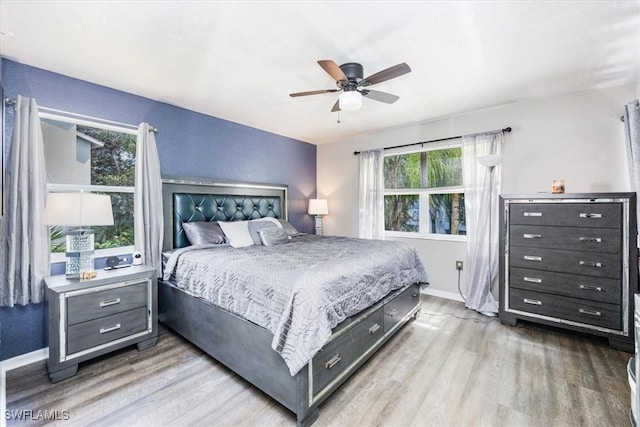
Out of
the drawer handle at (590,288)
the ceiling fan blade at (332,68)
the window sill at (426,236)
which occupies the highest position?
the ceiling fan blade at (332,68)

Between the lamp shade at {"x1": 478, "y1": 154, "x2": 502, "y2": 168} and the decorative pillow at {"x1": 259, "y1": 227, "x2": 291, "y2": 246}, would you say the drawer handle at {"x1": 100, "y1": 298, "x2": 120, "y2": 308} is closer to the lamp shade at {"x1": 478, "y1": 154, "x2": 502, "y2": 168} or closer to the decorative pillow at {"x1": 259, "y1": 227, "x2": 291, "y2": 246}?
the decorative pillow at {"x1": 259, "y1": 227, "x2": 291, "y2": 246}

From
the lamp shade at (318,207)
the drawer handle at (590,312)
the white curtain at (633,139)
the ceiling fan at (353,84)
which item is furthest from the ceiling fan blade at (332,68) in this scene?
the drawer handle at (590,312)

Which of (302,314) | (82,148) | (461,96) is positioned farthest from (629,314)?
(82,148)

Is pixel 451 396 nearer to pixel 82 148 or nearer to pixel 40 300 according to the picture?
pixel 40 300

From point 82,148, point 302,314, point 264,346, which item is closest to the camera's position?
point 302,314

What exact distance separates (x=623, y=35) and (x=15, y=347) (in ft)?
16.9

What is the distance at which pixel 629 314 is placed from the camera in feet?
7.92

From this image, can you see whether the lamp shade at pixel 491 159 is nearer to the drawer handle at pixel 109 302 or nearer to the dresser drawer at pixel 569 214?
the dresser drawer at pixel 569 214

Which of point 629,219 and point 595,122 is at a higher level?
point 595,122

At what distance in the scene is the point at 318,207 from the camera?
4891mm

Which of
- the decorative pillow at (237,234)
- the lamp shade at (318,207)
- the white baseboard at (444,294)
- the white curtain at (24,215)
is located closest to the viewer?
the white curtain at (24,215)

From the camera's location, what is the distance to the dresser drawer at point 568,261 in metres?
2.49

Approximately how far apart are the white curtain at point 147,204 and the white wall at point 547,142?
10.7 feet

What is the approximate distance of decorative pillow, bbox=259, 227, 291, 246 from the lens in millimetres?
3166
